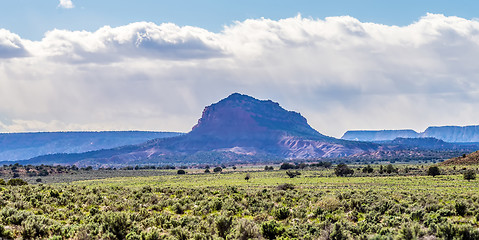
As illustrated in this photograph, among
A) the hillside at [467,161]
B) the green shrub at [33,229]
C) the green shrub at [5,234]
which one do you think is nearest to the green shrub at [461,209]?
the green shrub at [33,229]

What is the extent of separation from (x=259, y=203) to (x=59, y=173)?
378 ft

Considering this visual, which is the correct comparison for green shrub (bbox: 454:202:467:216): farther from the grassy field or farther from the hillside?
the hillside

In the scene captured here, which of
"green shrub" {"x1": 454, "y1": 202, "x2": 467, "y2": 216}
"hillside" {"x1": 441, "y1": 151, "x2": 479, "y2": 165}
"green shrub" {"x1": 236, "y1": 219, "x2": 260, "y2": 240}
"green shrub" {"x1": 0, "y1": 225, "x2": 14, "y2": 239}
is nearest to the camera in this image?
"green shrub" {"x1": 0, "y1": 225, "x2": 14, "y2": 239}

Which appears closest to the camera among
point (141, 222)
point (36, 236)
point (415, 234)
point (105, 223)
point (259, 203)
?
point (415, 234)

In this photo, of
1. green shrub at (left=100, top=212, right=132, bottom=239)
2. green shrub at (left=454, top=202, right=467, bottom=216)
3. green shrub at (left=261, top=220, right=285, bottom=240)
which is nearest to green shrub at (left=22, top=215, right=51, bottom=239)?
green shrub at (left=100, top=212, right=132, bottom=239)

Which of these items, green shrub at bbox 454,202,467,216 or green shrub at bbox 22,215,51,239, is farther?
green shrub at bbox 454,202,467,216

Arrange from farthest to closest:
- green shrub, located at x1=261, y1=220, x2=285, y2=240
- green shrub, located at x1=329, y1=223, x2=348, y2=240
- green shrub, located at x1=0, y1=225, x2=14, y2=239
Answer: green shrub, located at x1=261, y1=220, x2=285, y2=240 → green shrub, located at x1=329, y1=223, x2=348, y2=240 → green shrub, located at x1=0, y1=225, x2=14, y2=239

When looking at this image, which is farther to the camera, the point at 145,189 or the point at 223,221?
the point at 145,189

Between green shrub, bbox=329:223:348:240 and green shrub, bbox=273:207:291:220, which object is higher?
green shrub, bbox=329:223:348:240

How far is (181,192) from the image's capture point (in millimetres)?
42250

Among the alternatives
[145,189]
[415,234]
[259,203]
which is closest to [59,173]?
[145,189]

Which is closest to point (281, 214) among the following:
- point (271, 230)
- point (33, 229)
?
point (271, 230)

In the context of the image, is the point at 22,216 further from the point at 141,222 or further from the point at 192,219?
the point at 192,219

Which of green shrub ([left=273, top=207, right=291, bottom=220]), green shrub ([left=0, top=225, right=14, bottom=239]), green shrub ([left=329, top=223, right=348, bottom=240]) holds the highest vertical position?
green shrub ([left=0, top=225, right=14, bottom=239])
